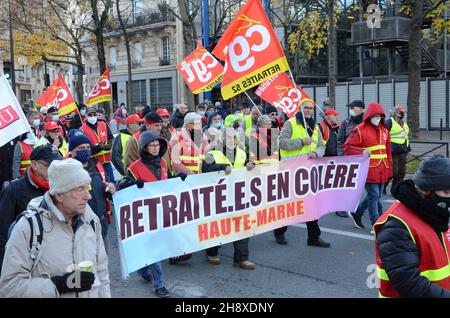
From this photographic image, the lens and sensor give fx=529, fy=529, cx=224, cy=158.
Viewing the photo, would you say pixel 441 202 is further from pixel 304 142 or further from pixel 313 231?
pixel 304 142

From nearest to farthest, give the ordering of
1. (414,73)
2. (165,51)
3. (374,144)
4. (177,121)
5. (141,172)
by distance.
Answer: (141,172)
(374,144)
(177,121)
(414,73)
(165,51)

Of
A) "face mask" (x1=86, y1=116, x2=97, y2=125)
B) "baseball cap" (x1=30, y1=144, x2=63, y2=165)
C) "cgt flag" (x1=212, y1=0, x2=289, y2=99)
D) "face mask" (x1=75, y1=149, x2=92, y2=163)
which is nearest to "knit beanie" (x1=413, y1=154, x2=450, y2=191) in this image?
"baseball cap" (x1=30, y1=144, x2=63, y2=165)

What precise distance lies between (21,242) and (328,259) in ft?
14.9

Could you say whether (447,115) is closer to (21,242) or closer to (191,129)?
(191,129)

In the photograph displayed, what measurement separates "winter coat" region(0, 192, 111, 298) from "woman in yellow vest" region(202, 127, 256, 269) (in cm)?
347

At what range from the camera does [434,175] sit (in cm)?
292

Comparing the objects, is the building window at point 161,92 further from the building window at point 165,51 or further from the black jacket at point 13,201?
the black jacket at point 13,201

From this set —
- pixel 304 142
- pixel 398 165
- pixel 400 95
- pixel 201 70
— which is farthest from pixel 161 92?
pixel 304 142

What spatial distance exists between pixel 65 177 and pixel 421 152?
43.6ft

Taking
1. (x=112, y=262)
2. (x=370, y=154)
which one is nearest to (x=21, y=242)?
(x=112, y=262)

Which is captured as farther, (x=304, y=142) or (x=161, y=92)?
(x=161, y=92)

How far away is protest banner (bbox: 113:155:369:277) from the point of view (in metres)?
5.50

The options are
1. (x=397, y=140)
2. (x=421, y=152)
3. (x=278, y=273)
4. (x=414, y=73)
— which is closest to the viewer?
(x=278, y=273)

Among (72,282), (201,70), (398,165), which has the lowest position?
(398,165)
